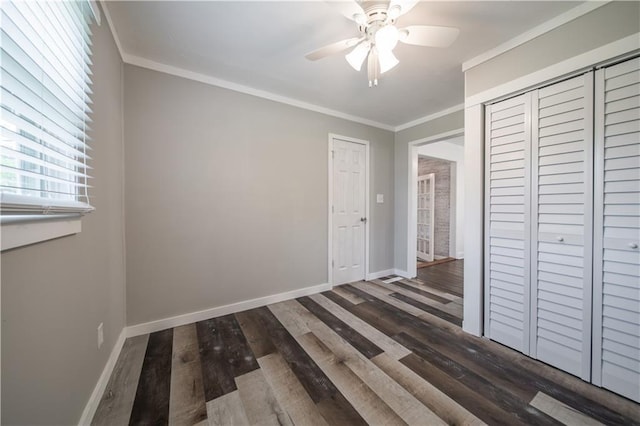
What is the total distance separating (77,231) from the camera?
1.11 meters

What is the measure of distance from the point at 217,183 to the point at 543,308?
2.97m

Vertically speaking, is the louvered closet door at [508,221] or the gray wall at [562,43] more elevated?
the gray wall at [562,43]

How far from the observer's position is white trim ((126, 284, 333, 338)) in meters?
1.98

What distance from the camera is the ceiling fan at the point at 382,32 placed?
4.09 ft

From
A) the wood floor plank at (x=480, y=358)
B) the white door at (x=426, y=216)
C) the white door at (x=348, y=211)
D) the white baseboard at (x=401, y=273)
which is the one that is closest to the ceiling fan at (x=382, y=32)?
the white door at (x=348, y=211)

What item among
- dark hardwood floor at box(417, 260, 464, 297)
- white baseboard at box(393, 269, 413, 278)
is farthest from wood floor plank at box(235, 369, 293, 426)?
white baseboard at box(393, 269, 413, 278)

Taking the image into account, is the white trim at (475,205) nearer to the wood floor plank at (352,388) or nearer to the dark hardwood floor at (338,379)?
the dark hardwood floor at (338,379)

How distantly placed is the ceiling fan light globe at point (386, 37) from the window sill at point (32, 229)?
71.2 inches

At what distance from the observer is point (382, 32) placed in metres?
1.32

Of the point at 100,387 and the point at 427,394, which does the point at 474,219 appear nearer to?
the point at 427,394

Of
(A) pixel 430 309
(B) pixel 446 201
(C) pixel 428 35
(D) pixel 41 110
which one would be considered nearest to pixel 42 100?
(D) pixel 41 110

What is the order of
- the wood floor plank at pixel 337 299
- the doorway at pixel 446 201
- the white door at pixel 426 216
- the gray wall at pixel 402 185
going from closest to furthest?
the wood floor plank at pixel 337 299, the gray wall at pixel 402 185, the doorway at pixel 446 201, the white door at pixel 426 216

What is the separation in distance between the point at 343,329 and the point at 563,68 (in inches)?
102

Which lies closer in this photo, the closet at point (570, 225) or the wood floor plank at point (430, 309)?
the closet at point (570, 225)
